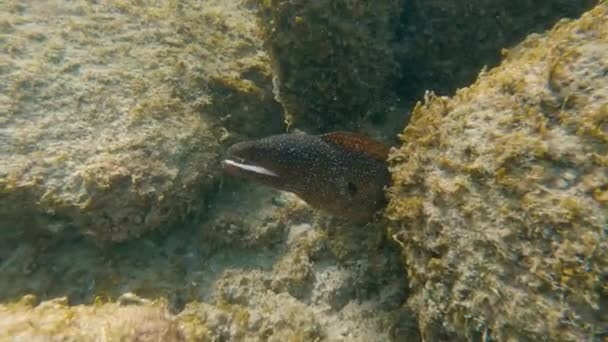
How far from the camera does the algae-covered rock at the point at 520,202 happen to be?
1607 mm

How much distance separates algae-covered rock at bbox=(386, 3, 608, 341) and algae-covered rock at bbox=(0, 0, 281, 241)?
227cm

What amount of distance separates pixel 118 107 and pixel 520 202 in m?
3.45

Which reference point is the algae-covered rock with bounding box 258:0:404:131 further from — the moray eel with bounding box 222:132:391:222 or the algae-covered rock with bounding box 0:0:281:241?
the moray eel with bounding box 222:132:391:222

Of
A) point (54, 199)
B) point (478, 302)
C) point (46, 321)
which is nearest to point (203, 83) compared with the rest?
point (54, 199)

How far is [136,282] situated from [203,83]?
2.05 meters

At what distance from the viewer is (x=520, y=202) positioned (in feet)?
5.83

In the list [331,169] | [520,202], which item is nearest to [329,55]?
[331,169]

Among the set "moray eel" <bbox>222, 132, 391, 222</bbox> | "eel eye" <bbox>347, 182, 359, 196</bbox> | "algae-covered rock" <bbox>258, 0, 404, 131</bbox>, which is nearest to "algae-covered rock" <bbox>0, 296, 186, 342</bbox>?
"moray eel" <bbox>222, 132, 391, 222</bbox>

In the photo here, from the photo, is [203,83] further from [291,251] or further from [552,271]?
[552,271]

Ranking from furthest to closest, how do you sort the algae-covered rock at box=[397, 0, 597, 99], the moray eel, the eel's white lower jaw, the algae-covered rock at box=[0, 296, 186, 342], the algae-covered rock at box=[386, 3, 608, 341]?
the algae-covered rock at box=[397, 0, 597, 99], the eel's white lower jaw, the moray eel, the algae-covered rock at box=[0, 296, 186, 342], the algae-covered rock at box=[386, 3, 608, 341]

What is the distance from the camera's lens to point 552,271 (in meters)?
1.65

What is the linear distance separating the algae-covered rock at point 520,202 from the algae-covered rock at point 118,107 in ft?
7.46

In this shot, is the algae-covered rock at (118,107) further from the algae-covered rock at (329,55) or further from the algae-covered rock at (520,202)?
the algae-covered rock at (520,202)

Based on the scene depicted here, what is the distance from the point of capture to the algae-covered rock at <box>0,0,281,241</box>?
3.30 metres
